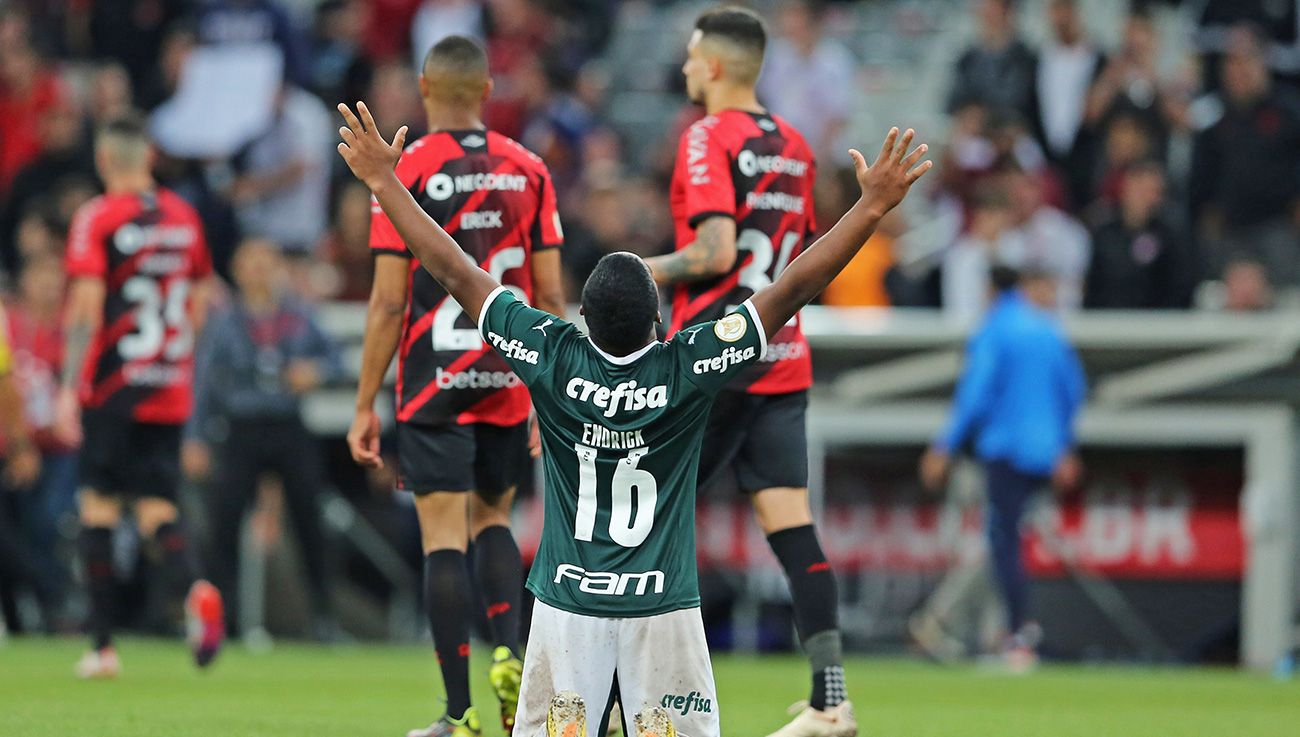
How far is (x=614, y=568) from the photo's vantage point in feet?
17.5

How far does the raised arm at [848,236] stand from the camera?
5.41m

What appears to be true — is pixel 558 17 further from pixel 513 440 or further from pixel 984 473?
pixel 513 440

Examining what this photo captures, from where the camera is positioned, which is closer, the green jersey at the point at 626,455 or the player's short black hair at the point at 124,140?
the green jersey at the point at 626,455

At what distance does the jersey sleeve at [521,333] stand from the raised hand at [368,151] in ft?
1.55

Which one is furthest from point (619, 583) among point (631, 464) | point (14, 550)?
point (14, 550)

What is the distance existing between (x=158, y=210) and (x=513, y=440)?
416 centimetres

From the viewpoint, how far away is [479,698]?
9.62 meters

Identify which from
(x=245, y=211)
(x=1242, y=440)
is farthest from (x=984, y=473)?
(x=245, y=211)

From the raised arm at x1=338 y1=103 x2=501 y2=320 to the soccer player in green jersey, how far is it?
54mm

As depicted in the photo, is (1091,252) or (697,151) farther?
(1091,252)

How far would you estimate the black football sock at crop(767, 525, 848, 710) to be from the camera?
23.2 feet

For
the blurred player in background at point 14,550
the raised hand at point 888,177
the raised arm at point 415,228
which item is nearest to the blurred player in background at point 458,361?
the raised arm at point 415,228

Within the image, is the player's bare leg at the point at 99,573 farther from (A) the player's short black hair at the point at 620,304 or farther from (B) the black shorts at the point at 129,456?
(A) the player's short black hair at the point at 620,304

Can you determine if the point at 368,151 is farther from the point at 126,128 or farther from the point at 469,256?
the point at 126,128
